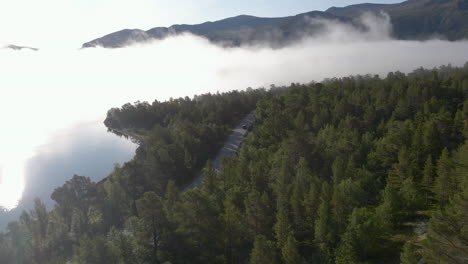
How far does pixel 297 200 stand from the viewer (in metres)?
36.8

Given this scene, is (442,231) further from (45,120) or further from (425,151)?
(45,120)

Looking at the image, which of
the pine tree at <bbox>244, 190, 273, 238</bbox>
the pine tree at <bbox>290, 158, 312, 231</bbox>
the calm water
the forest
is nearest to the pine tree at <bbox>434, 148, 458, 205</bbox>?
the forest

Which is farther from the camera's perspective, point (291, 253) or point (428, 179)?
point (428, 179)

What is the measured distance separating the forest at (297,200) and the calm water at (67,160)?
23.1 meters

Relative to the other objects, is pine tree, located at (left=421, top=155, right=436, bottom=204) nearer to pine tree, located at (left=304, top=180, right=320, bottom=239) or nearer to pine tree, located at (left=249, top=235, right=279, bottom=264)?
pine tree, located at (left=304, top=180, right=320, bottom=239)

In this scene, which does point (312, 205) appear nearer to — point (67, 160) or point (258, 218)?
point (258, 218)

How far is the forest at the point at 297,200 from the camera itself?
101 feet

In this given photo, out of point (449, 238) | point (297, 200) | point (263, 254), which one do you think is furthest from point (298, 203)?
point (449, 238)

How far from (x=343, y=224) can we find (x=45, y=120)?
181 m

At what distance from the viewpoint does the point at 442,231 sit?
72.4 ft

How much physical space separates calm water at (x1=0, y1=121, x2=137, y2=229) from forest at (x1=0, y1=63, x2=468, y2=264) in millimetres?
23145

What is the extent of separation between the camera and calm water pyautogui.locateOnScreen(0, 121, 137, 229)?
7925cm

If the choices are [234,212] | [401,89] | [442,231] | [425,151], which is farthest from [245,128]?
[442,231]

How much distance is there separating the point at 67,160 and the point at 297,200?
86276 mm
